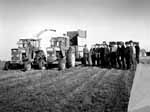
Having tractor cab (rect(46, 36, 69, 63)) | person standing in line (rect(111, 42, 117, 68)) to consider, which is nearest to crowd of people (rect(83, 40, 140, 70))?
person standing in line (rect(111, 42, 117, 68))

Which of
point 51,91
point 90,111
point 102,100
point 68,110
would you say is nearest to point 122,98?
point 102,100

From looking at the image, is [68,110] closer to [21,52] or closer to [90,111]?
[90,111]

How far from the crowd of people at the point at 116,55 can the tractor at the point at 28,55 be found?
14.1ft

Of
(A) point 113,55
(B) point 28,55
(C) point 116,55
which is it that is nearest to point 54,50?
(B) point 28,55

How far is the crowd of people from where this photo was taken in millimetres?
12219

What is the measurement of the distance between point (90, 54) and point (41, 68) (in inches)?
182

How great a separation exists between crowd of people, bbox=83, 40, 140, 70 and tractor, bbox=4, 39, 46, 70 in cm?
431

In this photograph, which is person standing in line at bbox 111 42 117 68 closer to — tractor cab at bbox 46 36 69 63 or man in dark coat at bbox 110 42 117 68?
man in dark coat at bbox 110 42 117 68

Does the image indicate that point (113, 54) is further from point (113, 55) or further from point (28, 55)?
point (28, 55)

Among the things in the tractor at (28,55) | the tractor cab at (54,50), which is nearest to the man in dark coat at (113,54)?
the tractor cab at (54,50)

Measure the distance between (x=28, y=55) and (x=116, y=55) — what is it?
688 centimetres

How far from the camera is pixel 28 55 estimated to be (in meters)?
14.0

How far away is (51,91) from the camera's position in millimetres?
6098

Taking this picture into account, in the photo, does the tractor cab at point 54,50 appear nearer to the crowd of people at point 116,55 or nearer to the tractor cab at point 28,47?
the tractor cab at point 28,47
